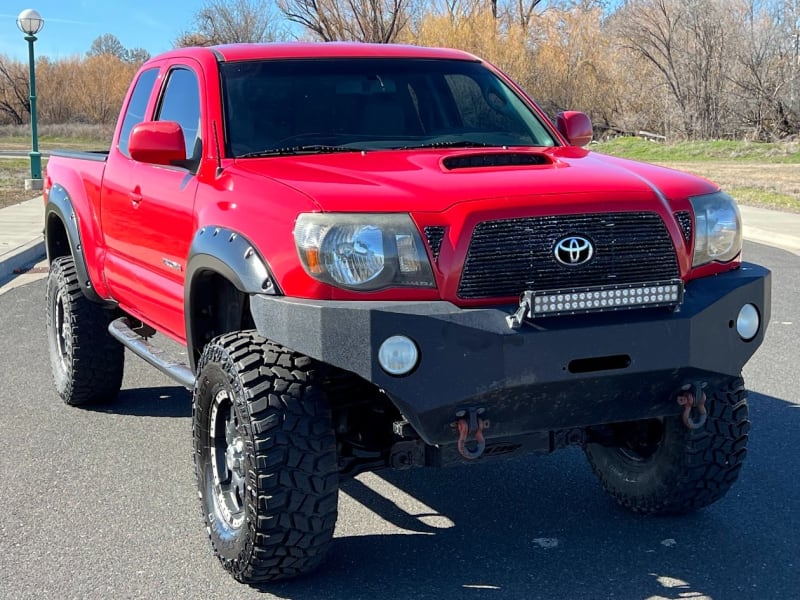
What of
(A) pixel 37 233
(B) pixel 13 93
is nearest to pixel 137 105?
(A) pixel 37 233

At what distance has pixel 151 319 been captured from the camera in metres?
5.31

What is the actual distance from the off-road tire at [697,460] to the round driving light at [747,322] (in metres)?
0.23

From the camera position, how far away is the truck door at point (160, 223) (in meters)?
4.68

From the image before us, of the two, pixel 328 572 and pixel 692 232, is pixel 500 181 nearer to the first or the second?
pixel 692 232

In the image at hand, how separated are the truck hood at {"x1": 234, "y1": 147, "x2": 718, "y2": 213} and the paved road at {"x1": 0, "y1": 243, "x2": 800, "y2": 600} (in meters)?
1.35

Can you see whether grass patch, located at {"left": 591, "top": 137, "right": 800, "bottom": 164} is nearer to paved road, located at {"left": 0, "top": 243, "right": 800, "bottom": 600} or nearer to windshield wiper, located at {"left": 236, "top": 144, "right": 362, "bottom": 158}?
paved road, located at {"left": 0, "top": 243, "right": 800, "bottom": 600}

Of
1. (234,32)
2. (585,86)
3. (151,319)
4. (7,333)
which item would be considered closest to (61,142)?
(234,32)

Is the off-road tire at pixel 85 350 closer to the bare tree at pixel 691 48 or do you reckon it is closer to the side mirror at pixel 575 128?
the side mirror at pixel 575 128

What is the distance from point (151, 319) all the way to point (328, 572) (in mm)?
1803

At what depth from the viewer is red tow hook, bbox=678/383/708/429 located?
3889mm

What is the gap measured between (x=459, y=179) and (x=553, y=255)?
0.44 meters

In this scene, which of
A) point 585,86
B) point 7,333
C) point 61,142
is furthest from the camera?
point 61,142

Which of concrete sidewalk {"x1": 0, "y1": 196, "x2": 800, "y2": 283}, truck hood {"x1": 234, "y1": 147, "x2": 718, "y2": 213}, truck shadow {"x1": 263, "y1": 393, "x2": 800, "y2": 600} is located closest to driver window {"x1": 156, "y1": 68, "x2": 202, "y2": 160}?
truck hood {"x1": 234, "y1": 147, "x2": 718, "y2": 213}

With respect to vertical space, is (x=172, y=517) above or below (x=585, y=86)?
below
